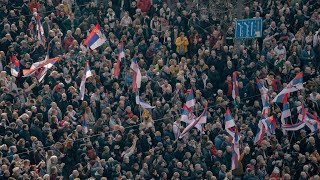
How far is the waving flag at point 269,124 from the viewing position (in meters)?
59.5

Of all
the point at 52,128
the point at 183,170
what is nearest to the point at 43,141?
the point at 52,128

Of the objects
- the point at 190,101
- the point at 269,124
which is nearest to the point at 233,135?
the point at 269,124

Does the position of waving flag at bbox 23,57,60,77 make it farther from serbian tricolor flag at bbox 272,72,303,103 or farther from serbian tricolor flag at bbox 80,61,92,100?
serbian tricolor flag at bbox 272,72,303,103

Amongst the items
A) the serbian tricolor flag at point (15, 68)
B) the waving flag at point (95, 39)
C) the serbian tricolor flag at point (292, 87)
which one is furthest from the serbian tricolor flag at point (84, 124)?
the serbian tricolor flag at point (292, 87)

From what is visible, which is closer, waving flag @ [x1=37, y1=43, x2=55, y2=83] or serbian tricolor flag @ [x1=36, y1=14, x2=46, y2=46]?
waving flag @ [x1=37, y1=43, x2=55, y2=83]

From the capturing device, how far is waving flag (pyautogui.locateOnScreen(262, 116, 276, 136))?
195ft

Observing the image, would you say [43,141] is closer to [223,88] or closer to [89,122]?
[89,122]

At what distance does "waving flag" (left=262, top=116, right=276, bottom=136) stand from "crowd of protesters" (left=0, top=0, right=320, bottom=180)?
228 millimetres

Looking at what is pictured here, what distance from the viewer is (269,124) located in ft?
196

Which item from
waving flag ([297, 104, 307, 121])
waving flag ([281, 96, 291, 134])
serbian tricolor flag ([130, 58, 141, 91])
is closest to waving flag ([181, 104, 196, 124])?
serbian tricolor flag ([130, 58, 141, 91])

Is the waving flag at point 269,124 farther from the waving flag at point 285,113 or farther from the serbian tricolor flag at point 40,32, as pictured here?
the serbian tricolor flag at point 40,32

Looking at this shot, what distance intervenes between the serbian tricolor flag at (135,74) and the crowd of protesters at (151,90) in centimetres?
60

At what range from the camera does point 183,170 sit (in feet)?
188

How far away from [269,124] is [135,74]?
15.4 ft
